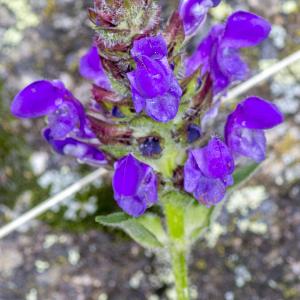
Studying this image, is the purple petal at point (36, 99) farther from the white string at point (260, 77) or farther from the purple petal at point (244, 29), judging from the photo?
the white string at point (260, 77)

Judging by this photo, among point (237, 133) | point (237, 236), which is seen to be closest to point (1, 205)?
point (237, 236)

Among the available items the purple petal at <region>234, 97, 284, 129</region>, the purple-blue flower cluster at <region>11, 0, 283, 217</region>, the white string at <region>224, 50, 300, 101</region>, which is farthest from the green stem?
the white string at <region>224, 50, 300, 101</region>

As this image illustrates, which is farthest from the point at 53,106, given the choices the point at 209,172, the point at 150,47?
the point at 209,172

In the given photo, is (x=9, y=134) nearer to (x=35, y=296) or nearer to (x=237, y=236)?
(x=35, y=296)

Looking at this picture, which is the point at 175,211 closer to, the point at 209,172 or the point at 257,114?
the point at 209,172

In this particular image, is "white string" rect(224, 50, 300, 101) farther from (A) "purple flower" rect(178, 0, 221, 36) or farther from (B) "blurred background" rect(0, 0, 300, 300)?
(A) "purple flower" rect(178, 0, 221, 36)
